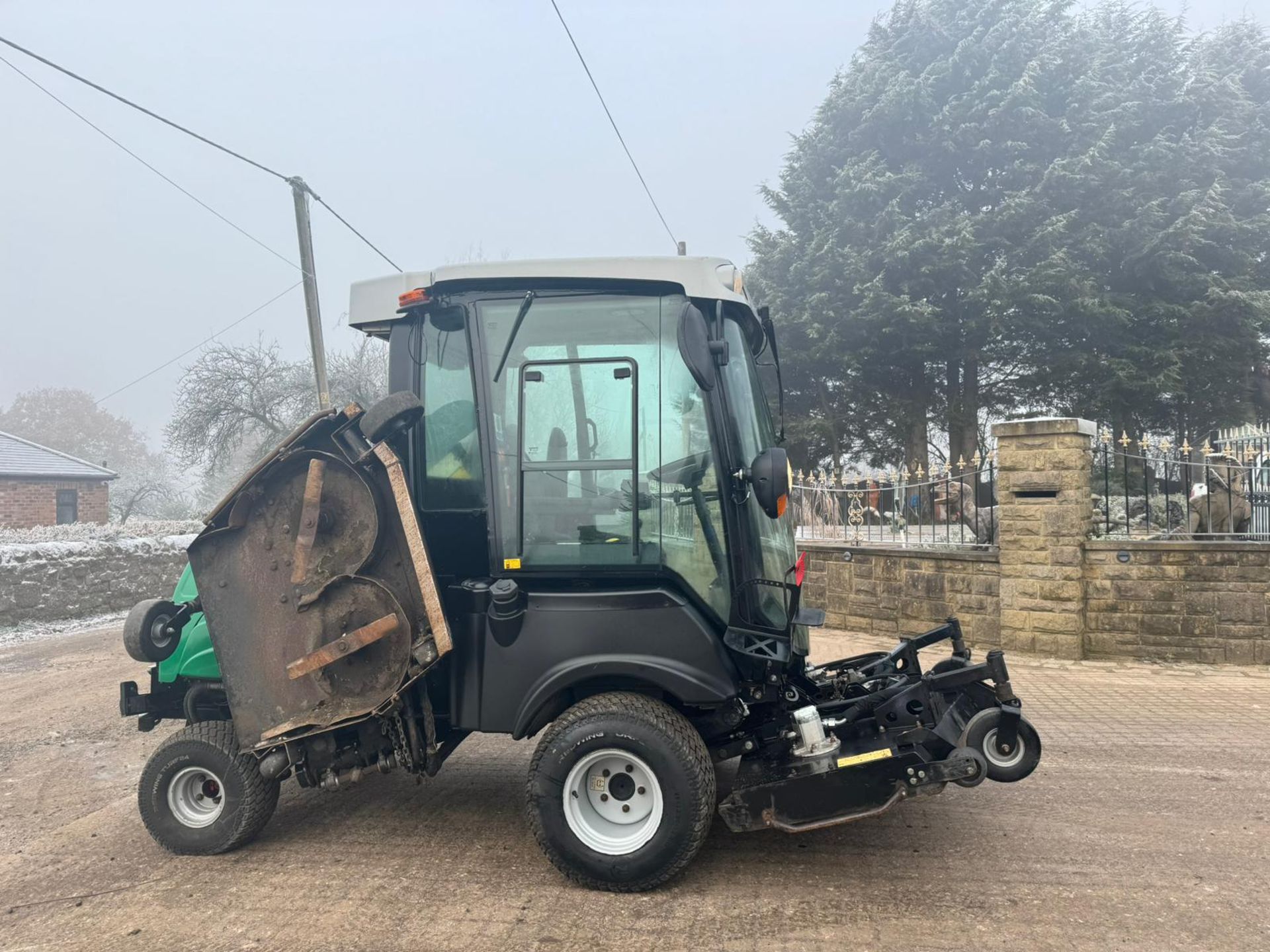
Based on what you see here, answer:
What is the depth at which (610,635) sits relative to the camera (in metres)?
3.59

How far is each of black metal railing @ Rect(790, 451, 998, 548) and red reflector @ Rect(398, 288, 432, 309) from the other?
631 cm

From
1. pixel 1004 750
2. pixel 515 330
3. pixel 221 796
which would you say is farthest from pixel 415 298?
pixel 1004 750

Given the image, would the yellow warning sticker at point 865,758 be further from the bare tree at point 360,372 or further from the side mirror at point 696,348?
the bare tree at point 360,372

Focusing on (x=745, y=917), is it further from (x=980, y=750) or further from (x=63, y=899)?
(x=63, y=899)

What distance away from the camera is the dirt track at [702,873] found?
10.1 ft

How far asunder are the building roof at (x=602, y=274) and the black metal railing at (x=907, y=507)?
5.98 metres

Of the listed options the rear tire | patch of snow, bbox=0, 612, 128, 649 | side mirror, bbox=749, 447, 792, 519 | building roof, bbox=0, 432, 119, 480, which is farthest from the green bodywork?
building roof, bbox=0, 432, 119, 480

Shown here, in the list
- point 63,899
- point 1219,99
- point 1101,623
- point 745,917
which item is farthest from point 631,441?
point 1219,99

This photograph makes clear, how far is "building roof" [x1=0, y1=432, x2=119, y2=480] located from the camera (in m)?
27.4

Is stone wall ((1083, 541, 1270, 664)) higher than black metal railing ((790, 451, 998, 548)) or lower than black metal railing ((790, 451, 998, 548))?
lower

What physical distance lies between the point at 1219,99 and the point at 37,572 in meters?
25.1

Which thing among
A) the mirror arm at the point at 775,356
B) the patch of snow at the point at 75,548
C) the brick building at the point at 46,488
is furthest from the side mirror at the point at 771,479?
the brick building at the point at 46,488

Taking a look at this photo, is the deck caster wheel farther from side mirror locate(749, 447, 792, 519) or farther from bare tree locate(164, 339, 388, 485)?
bare tree locate(164, 339, 388, 485)

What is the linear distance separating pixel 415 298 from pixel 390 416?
1.94 feet
